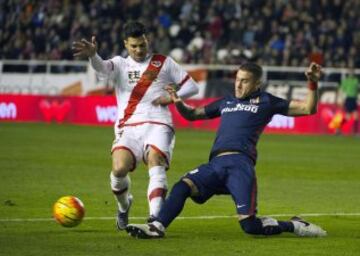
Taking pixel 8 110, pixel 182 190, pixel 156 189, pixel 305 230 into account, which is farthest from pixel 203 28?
pixel 182 190

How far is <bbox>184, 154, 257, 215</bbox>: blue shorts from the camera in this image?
11305 millimetres

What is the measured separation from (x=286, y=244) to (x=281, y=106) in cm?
157

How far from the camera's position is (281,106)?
38.9 feet

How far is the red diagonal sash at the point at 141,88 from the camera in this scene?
12.5m

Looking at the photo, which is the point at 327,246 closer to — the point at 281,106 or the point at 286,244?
the point at 286,244

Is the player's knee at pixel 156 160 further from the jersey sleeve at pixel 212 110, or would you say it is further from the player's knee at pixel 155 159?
the jersey sleeve at pixel 212 110

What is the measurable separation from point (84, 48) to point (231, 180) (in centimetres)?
221

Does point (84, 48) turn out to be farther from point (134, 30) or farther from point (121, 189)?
point (121, 189)

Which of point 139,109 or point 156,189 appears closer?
point 156,189

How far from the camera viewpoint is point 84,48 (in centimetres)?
1216

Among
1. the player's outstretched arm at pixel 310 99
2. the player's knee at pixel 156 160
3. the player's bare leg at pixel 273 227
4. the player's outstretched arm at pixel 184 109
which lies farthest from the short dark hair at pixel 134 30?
the player's bare leg at pixel 273 227

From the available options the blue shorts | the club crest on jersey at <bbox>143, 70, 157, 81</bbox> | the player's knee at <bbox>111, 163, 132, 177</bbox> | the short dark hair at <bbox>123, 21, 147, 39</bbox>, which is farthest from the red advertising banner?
the blue shorts

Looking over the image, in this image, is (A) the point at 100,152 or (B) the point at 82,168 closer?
(B) the point at 82,168

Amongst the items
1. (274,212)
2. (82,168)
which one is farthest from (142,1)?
(274,212)
